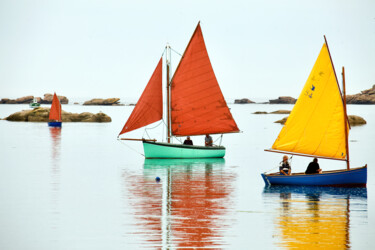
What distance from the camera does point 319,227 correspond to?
79.0 feet

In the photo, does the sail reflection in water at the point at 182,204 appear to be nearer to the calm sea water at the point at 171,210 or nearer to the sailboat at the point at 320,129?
the calm sea water at the point at 171,210

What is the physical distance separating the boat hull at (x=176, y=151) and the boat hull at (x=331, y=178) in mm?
17651

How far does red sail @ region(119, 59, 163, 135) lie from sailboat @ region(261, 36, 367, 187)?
18.0m

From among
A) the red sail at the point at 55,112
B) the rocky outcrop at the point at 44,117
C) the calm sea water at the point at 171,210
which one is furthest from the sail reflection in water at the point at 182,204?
the rocky outcrop at the point at 44,117

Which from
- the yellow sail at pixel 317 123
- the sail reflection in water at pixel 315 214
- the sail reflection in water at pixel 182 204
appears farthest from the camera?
the yellow sail at pixel 317 123

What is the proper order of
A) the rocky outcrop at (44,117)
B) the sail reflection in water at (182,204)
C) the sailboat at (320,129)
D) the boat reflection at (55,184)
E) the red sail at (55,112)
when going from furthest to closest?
the rocky outcrop at (44,117) < the red sail at (55,112) < the sailboat at (320,129) < the boat reflection at (55,184) < the sail reflection in water at (182,204)

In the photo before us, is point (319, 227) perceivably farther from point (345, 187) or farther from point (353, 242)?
point (345, 187)

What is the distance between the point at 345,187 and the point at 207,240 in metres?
16.2

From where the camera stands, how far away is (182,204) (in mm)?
29484

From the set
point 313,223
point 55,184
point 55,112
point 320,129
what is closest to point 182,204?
point 313,223

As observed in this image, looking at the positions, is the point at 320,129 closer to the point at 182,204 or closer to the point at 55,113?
the point at 182,204

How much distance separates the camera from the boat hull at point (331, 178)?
34.4 meters

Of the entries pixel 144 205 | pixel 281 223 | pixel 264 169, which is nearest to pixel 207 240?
pixel 281 223

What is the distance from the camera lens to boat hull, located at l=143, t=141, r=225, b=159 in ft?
170
